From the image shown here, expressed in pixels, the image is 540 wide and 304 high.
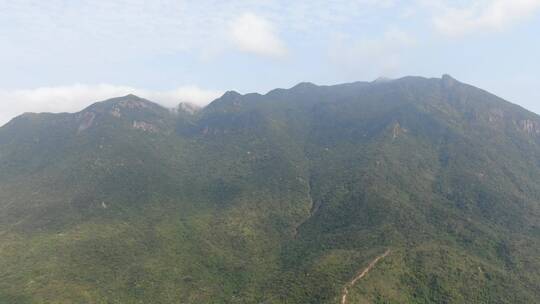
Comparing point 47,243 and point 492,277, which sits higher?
point 47,243

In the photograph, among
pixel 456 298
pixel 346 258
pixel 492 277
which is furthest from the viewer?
pixel 346 258

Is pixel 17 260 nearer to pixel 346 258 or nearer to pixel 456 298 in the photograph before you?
pixel 346 258

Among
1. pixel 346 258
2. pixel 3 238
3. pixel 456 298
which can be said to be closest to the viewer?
pixel 456 298

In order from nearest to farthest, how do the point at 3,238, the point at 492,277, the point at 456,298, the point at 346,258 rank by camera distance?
the point at 456,298 → the point at 492,277 → the point at 346,258 → the point at 3,238

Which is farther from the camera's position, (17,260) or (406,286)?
(17,260)

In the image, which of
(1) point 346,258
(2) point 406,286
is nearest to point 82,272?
(1) point 346,258

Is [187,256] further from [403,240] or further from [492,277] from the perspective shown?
[492,277]

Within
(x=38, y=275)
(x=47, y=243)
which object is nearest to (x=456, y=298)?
(x=38, y=275)

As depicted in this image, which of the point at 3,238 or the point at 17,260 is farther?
the point at 3,238

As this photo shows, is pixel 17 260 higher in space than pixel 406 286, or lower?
higher
